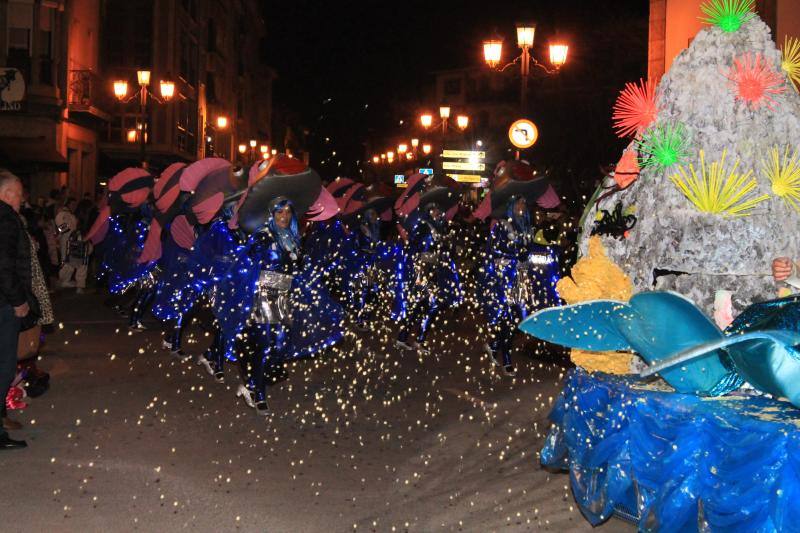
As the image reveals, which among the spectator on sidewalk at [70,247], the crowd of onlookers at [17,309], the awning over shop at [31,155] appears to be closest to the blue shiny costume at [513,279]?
Result: the crowd of onlookers at [17,309]

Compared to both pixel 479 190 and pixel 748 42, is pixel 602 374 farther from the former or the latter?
pixel 479 190

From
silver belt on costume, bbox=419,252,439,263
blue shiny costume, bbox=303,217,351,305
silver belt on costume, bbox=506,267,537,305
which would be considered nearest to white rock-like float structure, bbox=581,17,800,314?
silver belt on costume, bbox=506,267,537,305

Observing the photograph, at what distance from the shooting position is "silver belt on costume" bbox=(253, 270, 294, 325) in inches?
332

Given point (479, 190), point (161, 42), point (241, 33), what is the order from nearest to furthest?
point (479, 190)
point (161, 42)
point (241, 33)

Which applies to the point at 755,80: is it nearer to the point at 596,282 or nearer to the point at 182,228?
the point at 596,282

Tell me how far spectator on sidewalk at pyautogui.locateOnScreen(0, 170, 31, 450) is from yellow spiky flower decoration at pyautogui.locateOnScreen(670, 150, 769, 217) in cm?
443

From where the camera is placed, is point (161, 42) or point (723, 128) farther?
point (161, 42)

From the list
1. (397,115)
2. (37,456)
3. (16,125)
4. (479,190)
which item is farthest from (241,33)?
(37,456)

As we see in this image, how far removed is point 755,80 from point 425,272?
24.5 feet

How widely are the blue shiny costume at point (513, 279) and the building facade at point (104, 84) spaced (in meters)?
17.0

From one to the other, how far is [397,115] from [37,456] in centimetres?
8832

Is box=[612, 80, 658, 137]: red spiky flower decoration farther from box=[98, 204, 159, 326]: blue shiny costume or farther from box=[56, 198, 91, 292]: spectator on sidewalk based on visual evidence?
box=[56, 198, 91, 292]: spectator on sidewalk

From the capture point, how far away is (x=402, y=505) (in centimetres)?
587

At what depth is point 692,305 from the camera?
4.20 m
